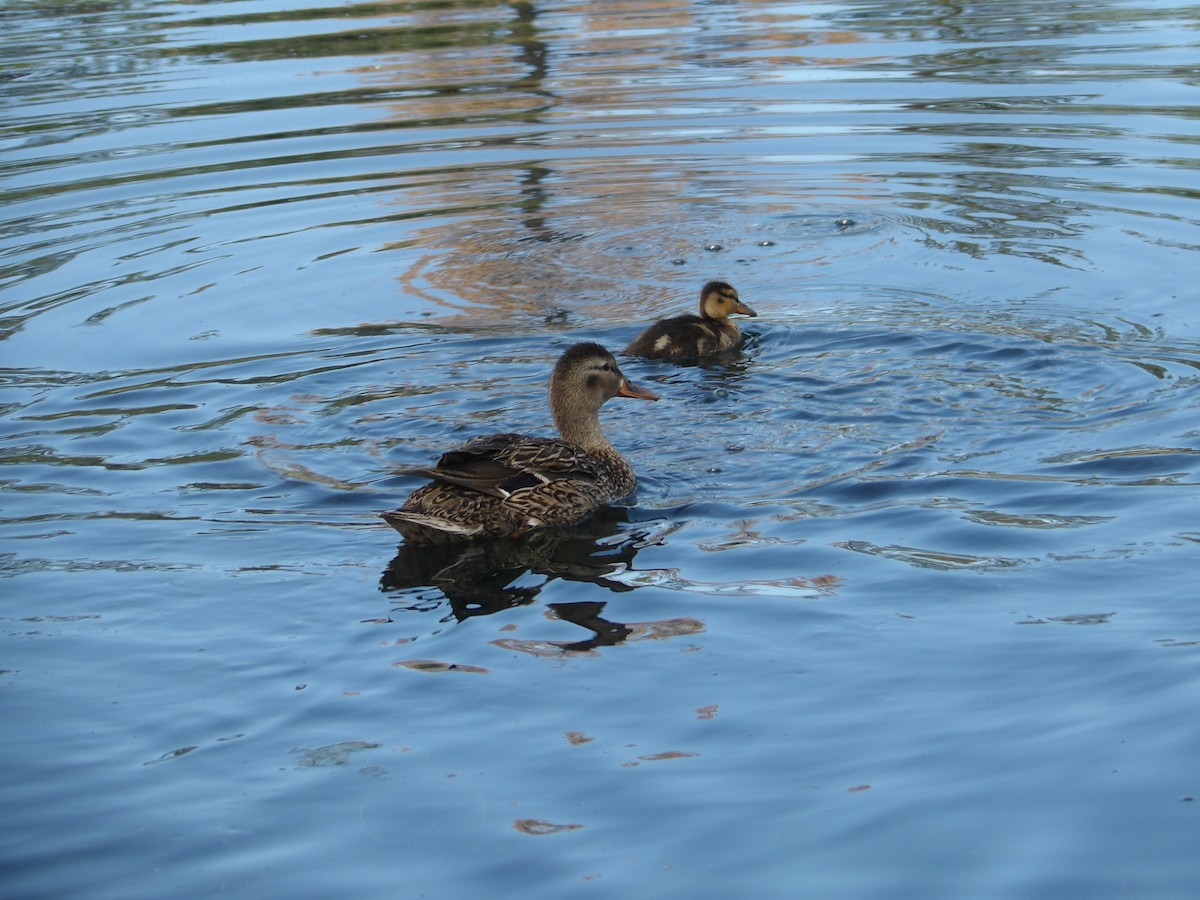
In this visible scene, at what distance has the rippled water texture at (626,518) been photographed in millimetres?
4172

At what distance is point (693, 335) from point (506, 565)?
2.78 m

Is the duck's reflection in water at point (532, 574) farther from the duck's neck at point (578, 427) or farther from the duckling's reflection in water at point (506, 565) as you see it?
the duck's neck at point (578, 427)

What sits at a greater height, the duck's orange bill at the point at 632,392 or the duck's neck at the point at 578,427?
the duck's orange bill at the point at 632,392

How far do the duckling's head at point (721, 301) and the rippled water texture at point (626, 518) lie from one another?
0.63 ft

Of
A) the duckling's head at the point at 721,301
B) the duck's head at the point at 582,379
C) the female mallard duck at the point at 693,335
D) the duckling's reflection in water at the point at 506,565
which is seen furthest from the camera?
the duckling's head at the point at 721,301

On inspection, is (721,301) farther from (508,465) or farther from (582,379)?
(508,465)

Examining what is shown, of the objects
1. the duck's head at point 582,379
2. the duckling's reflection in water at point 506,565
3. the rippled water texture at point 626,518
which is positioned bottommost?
the duckling's reflection in water at point 506,565

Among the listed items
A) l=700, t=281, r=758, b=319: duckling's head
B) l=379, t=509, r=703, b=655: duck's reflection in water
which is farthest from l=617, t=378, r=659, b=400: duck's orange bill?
l=700, t=281, r=758, b=319: duckling's head

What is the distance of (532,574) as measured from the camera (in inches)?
236

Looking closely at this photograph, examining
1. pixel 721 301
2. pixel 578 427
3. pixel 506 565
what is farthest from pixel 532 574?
pixel 721 301

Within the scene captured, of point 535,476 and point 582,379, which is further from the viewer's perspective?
point 582,379

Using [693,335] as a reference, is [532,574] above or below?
below

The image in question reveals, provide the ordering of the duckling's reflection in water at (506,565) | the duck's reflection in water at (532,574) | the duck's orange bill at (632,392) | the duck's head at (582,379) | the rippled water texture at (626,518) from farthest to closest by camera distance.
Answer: the duck's orange bill at (632,392)
the duck's head at (582,379)
the duckling's reflection in water at (506,565)
the duck's reflection in water at (532,574)
the rippled water texture at (626,518)

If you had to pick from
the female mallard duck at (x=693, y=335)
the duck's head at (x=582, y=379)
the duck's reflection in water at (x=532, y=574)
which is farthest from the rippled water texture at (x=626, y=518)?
the duck's head at (x=582, y=379)
